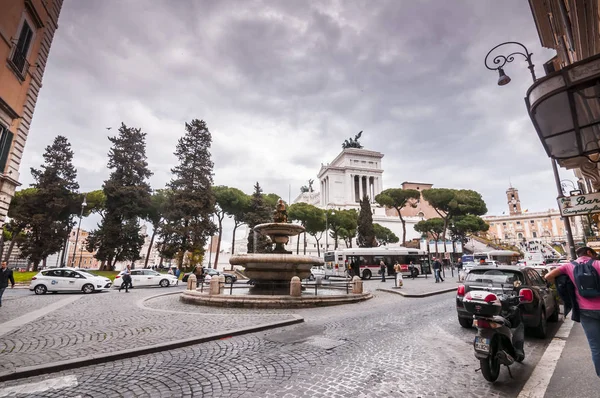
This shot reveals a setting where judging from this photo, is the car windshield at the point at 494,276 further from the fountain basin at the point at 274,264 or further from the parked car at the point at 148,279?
the parked car at the point at 148,279

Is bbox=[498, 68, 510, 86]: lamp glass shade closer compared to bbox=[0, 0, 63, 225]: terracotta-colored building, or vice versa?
bbox=[498, 68, 510, 86]: lamp glass shade

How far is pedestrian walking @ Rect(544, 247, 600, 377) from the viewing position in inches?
140

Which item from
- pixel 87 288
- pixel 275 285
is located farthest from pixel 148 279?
pixel 275 285

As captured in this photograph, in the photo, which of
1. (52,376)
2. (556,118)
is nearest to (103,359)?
(52,376)

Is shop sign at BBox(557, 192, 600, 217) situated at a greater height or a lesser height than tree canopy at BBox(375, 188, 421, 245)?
lesser

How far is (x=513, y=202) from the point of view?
103 m

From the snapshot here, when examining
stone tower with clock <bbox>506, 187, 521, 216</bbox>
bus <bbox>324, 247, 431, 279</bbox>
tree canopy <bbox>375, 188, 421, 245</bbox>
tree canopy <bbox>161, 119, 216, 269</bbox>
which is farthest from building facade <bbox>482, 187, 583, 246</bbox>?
tree canopy <bbox>161, 119, 216, 269</bbox>

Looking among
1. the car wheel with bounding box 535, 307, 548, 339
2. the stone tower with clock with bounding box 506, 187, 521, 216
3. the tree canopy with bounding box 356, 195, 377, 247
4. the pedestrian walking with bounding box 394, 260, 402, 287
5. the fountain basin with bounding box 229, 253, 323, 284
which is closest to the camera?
the car wheel with bounding box 535, 307, 548, 339

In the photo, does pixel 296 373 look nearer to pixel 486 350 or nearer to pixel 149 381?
pixel 149 381

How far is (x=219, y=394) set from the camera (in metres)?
3.72

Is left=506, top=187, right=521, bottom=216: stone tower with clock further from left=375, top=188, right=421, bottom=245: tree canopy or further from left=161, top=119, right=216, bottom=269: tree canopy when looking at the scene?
left=161, top=119, right=216, bottom=269: tree canopy

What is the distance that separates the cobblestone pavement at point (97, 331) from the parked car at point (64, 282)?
7652mm

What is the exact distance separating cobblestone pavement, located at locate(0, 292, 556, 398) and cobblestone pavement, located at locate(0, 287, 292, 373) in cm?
86

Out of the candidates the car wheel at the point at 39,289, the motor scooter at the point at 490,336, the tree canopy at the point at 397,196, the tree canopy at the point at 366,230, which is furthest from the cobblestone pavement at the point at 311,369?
the tree canopy at the point at 397,196
